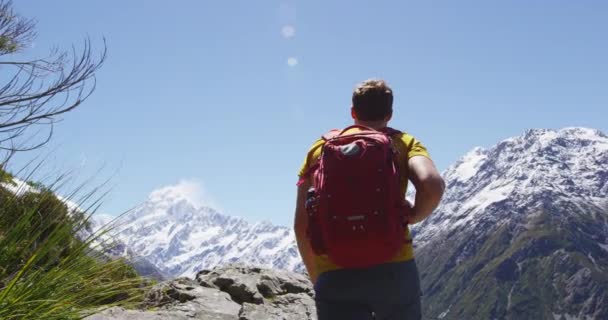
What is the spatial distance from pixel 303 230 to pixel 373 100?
40.5 inches

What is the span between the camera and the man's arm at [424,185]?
3.47 meters

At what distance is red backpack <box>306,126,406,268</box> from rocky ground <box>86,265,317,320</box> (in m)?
4.31

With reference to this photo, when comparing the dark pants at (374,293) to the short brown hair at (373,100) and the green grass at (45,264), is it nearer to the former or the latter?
the short brown hair at (373,100)

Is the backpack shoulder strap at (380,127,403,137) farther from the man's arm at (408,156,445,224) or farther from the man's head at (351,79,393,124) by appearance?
the man's arm at (408,156,445,224)

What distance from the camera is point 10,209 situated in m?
3.87

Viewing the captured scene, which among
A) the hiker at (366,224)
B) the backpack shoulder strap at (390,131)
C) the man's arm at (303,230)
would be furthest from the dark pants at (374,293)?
the backpack shoulder strap at (390,131)

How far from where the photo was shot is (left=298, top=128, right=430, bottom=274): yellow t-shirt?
3570 millimetres

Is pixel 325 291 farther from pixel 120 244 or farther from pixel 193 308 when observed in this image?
pixel 193 308

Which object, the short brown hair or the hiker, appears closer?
the hiker

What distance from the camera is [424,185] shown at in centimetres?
347

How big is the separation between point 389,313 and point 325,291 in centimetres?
42

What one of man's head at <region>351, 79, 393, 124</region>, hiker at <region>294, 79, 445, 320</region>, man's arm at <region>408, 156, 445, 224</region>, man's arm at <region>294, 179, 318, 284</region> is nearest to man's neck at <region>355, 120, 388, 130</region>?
man's head at <region>351, 79, 393, 124</region>

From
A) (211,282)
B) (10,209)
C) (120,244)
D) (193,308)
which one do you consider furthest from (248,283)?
(10,209)

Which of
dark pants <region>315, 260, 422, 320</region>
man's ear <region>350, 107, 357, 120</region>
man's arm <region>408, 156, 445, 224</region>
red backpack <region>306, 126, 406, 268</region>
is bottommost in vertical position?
dark pants <region>315, 260, 422, 320</region>
